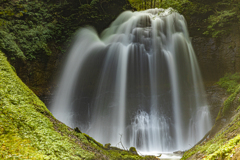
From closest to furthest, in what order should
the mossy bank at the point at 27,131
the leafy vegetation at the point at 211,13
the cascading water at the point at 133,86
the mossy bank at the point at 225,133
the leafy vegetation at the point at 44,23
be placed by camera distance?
the mossy bank at the point at 225,133
the mossy bank at the point at 27,131
the leafy vegetation at the point at 44,23
the cascading water at the point at 133,86
the leafy vegetation at the point at 211,13

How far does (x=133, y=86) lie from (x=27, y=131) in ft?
Answer: 30.3

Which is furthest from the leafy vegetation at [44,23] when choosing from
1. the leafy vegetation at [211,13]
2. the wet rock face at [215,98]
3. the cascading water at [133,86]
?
the wet rock face at [215,98]

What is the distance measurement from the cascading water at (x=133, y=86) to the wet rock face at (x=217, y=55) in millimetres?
884

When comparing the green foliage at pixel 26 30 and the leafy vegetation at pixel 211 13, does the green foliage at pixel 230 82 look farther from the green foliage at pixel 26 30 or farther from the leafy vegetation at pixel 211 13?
the green foliage at pixel 26 30

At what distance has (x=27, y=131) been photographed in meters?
3.36

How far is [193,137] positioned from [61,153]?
9854mm

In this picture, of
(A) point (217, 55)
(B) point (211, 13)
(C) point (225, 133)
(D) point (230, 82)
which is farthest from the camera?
(B) point (211, 13)

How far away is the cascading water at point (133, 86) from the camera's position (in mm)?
11211

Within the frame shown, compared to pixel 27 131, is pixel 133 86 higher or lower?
higher

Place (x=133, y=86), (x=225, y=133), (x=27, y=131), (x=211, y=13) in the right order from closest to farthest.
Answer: (x=27, y=131)
(x=225, y=133)
(x=133, y=86)
(x=211, y=13)

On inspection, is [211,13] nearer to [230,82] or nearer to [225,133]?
[230,82]

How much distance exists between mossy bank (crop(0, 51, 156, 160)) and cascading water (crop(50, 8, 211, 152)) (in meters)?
7.16

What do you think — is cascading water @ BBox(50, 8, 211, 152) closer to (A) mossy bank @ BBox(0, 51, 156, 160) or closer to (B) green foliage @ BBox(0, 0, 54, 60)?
(B) green foliage @ BBox(0, 0, 54, 60)

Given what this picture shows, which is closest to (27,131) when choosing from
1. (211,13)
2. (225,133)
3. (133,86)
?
(225,133)
